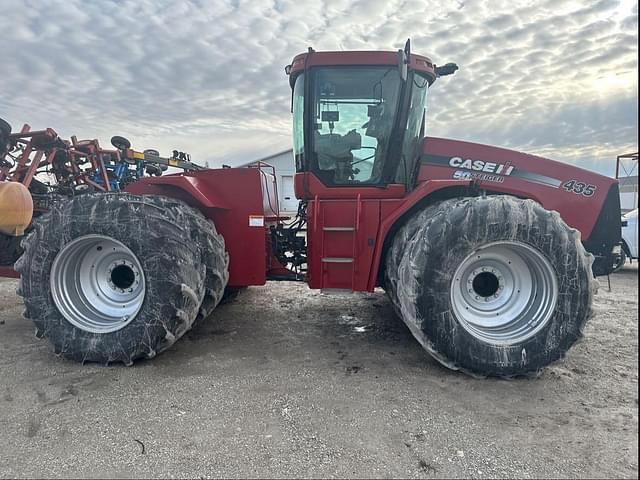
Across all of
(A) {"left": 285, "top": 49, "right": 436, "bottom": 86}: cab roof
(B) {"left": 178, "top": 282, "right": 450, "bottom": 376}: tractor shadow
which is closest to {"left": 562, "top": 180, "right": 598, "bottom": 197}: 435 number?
(A) {"left": 285, "top": 49, "right": 436, "bottom": 86}: cab roof

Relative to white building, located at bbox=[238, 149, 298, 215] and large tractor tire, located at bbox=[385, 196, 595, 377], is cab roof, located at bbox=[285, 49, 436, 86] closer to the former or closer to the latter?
white building, located at bbox=[238, 149, 298, 215]

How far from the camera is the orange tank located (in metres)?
3.74

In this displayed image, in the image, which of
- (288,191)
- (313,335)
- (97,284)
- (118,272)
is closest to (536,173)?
(313,335)

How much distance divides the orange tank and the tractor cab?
8.52ft

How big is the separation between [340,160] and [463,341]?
194 centimetres

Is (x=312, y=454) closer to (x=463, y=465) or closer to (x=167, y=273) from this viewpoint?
(x=463, y=465)

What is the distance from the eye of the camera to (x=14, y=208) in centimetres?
381

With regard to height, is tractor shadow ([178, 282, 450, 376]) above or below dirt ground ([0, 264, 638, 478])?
above

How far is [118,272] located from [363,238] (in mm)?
2156

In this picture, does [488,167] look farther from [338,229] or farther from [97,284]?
[97,284]

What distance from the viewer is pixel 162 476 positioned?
209cm

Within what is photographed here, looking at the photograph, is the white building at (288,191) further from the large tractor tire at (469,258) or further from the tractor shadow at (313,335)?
the large tractor tire at (469,258)

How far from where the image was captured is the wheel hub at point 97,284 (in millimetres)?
3424

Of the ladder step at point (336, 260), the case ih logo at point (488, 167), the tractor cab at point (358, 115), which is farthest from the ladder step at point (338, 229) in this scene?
the case ih logo at point (488, 167)
